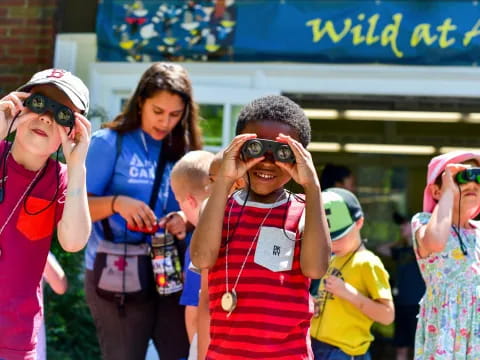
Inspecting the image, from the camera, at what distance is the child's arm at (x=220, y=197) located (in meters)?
2.72

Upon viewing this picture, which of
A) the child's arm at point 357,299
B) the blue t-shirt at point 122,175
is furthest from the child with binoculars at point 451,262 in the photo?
the blue t-shirt at point 122,175

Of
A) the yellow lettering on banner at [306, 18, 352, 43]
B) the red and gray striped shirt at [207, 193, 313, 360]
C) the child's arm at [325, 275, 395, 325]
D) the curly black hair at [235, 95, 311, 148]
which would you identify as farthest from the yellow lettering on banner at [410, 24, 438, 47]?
the red and gray striped shirt at [207, 193, 313, 360]

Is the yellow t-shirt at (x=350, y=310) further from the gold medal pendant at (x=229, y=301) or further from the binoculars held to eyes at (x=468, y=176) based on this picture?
the gold medal pendant at (x=229, y=301)

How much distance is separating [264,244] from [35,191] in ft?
2.96

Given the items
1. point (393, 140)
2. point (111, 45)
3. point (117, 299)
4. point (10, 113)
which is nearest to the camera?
point (10, 113)

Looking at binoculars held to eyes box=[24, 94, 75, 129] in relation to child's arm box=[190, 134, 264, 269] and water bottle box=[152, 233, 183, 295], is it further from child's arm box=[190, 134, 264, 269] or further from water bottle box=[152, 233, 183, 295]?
water bottle box=[152, 233, 183, 295]

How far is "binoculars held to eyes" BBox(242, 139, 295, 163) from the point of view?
8.76ft

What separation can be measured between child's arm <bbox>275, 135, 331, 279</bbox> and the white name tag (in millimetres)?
94

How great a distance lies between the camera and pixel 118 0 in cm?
666

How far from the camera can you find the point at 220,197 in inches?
107

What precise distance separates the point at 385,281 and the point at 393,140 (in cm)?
731

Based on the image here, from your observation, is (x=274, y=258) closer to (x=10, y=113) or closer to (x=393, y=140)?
(x=10, y=113)

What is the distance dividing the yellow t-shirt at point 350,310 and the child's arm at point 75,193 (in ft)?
4.97

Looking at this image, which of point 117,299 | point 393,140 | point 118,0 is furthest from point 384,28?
point 393,140
